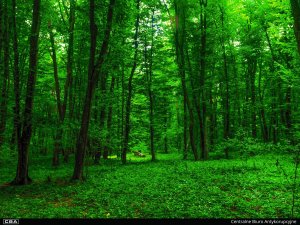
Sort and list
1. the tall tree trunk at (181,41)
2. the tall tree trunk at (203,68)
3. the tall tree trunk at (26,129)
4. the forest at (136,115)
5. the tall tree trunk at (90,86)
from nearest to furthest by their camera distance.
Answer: the forest at (136,115)
the tall tree trunk at (26,129)
the tall tree trunk at (90,86)
the tall tree trunk at (181,41)
the tall tree trunk at (203,68)

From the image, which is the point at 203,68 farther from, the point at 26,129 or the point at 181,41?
the point at 26,129

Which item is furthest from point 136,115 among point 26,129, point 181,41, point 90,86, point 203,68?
point 26,129

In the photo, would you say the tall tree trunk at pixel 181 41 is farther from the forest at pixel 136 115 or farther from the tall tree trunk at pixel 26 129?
the tall tree trunk at pixel 26 129

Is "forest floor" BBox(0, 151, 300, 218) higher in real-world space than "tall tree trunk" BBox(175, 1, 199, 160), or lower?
lower

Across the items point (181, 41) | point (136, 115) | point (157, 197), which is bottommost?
point (157, 197)

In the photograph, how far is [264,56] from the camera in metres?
23.9

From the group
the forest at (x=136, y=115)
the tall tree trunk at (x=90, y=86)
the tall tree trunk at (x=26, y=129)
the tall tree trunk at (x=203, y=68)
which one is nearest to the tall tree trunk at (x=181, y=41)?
the forest at (x=136, y=115)

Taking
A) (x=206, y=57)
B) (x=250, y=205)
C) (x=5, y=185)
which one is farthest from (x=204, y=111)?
(x=5, y=185)

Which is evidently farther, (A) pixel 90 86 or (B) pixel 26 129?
(A) pixel 90 86

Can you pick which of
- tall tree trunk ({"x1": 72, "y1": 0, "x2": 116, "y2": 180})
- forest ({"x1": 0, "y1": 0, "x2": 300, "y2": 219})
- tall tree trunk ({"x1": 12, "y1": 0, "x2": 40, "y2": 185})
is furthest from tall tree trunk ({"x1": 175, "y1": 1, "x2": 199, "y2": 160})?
tall tree trunk ({"x1": 12, "y1": 0, "x2": 40, "y2": 185})

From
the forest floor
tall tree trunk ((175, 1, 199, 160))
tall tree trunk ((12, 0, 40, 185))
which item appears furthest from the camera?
tall tree trunk ((175, 1, 199, 160))

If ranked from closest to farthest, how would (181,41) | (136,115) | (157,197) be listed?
(157,197) < (181,41) < (136,115)

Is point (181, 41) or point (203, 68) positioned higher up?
point (181, 41)

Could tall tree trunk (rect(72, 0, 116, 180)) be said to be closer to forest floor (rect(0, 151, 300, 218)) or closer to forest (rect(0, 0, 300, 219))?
forest (rect(0, 0, 300, 219))
